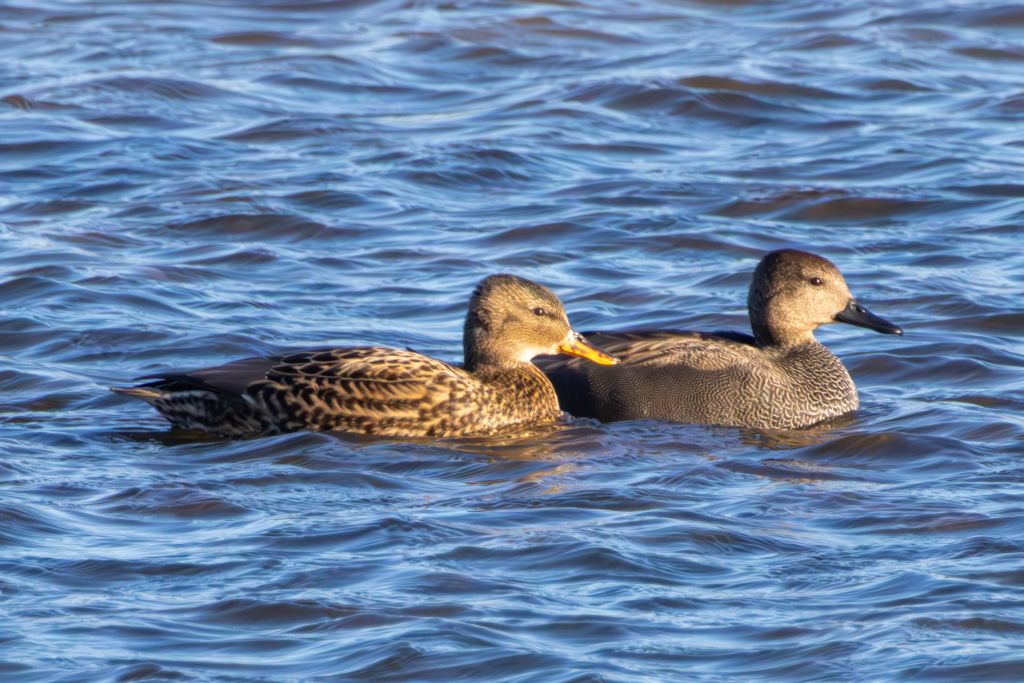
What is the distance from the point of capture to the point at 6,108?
53.1 ft

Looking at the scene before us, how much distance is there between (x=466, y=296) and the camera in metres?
12.1

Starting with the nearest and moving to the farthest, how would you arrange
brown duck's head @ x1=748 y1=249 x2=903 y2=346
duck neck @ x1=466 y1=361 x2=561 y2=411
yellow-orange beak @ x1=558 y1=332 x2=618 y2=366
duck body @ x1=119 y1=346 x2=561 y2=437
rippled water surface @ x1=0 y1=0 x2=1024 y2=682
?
rippled water surface @ x1=0 y1=0 x2=1024 y2=682 < duck body @ x1=119 y1=346 x2=561 y2=437 < duck neck @ x1=466 y1=361 x2=561 y2=411 < yellow-orange beak @ x1=558 y1=332 x2=618 y2=366 < brown duck's head @ x1=748 y1=249 x2=903 y2=346

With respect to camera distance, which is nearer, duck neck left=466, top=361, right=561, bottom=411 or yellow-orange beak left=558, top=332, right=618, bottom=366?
duck neck left=466, top=361, right=561, bottom=411

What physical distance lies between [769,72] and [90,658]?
1171 cm

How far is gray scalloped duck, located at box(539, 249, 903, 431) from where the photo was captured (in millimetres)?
9875

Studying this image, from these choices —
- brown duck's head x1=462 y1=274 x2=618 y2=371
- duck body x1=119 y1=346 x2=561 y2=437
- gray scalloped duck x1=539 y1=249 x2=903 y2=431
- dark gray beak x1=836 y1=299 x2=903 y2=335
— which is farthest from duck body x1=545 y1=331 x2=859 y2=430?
duck body x1=119 y1=346 x2=561 y2=437

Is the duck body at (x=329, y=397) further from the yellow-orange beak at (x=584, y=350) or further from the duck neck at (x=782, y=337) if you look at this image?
the duck neck at (x=782, y=337)

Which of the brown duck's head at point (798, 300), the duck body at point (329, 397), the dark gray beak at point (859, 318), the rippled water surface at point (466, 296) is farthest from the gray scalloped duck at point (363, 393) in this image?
the dark gray beak at point (859, 318)

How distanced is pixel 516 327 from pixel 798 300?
152 centimetres

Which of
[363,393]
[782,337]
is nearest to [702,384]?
[782,337]

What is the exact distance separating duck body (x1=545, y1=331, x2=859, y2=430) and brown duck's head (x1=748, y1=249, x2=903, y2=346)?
0.22m

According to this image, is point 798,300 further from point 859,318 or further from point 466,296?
point 466,296

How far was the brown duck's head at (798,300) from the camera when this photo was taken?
34.2 ft

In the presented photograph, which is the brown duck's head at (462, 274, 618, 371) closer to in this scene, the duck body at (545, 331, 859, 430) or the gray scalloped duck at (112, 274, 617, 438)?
the gray scalloped duck at (112, 274, 617, 438)
